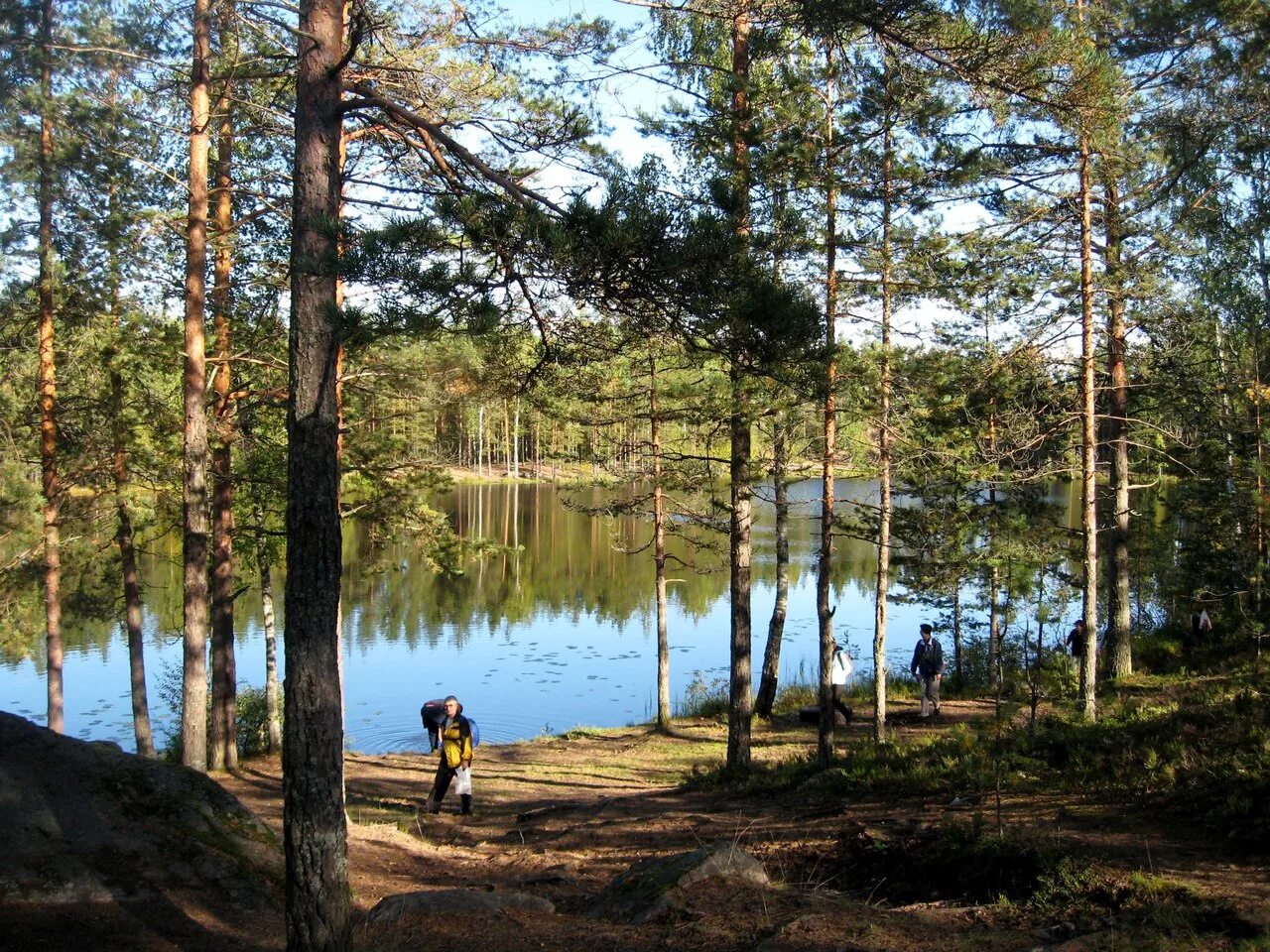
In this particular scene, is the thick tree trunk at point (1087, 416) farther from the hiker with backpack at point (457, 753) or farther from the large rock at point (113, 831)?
the large rock at point (113, 831)

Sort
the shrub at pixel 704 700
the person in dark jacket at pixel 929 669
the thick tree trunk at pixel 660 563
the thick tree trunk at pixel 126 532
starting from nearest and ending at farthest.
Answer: the thick tree trunk at pixel 126 532 < the person in dark jacket at pixel 929 669 < the thick tree trunk at pixel 660 563 < the shrub at pixel 704 700

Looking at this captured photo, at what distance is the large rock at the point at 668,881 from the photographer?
588 centimetres

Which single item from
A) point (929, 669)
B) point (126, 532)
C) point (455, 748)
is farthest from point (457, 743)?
point (126, 532)

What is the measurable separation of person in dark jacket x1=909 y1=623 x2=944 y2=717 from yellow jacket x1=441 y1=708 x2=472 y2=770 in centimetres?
729

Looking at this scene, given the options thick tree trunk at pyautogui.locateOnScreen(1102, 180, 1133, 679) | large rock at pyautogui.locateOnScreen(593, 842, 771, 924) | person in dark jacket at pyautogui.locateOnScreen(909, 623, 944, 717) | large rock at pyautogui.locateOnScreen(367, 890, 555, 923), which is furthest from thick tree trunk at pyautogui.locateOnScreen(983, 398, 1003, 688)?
large rock at pyautogui.locateOnScreen(367, 890, 555, 923)

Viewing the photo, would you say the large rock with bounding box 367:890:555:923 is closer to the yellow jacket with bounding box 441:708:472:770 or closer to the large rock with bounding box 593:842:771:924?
the large rock with bounding box 593:842:771:924

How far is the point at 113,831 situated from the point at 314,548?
10.0 ft

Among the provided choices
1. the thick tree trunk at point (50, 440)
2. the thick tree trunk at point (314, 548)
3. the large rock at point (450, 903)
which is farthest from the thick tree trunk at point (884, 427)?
the thick tree trunk at point (50, 440)

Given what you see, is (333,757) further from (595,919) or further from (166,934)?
(595,919)

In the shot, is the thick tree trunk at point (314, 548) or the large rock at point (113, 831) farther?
the large rock at point (113, 831)

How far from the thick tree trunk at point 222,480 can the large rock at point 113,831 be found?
248 inches

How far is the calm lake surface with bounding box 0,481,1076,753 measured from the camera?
20.1m

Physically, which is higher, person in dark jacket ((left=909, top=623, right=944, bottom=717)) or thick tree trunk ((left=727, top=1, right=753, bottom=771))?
thick tree trunk ((left=727, top=1, right=753, bottom=771))

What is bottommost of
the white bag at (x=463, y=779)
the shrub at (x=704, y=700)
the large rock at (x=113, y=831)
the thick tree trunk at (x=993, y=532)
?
the shrub at (x=704, y=700)
